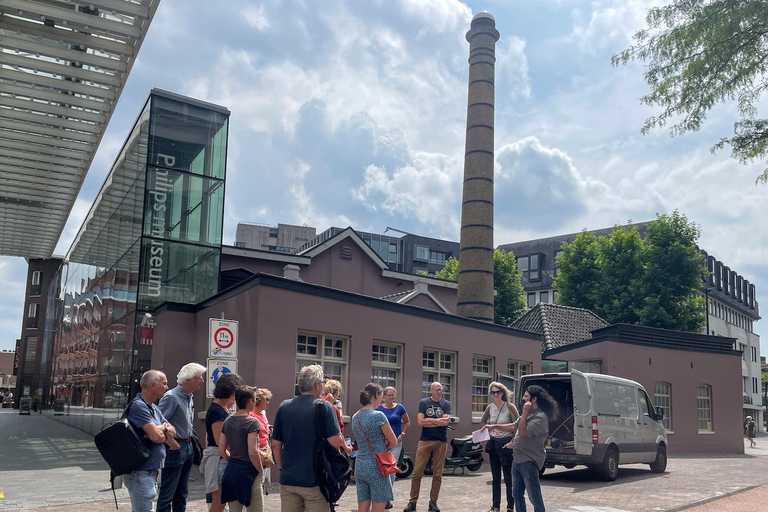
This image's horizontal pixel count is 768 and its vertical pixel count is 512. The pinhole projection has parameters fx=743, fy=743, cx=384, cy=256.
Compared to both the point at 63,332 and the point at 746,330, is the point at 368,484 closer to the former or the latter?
the point at 63,332

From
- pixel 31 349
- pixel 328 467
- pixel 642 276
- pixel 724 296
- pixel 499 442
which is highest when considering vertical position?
pixel 724 296

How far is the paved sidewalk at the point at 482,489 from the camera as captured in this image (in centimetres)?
1037

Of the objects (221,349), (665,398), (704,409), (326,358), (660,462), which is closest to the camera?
(221,349)

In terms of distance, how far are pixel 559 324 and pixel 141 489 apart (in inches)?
1090

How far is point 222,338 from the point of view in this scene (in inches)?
440

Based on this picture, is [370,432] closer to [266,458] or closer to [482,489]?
[266,458]

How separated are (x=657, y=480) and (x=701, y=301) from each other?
28956 millimetres

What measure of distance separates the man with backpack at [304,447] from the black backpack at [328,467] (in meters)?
0.02

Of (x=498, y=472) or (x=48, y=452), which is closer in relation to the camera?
(x=498, y=472)

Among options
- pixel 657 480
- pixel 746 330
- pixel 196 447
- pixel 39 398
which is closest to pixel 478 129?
pixel 657 480

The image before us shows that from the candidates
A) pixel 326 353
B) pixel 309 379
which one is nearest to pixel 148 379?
pixel 309 379

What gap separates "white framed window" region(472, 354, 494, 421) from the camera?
1882cm

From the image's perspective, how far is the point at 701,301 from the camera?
40.8 m

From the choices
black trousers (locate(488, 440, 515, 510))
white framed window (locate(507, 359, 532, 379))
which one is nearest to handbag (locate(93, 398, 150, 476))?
black trousers (locate(488, 440, 515, 510))
